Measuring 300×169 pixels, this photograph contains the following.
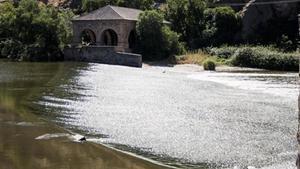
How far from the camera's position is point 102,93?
114ft

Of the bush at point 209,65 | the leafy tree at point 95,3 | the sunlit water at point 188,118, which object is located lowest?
the sunlit water at point 188,118

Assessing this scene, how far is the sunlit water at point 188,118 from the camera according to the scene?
1844 cm

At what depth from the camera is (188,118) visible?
25.5m

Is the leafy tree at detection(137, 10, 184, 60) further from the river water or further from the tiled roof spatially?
the river water

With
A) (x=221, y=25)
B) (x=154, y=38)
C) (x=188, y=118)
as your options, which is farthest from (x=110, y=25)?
(x=188, y=118)

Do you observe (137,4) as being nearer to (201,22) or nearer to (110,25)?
(201,22)

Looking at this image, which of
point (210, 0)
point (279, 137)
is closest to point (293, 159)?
point (279, 137)

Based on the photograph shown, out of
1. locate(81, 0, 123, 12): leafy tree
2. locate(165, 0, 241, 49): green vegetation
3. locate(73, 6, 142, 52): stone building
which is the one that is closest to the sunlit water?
locate(73, 6, 142, 52): stone building

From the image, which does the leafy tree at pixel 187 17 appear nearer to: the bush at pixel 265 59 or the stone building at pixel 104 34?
the stone building at pixel 104 34

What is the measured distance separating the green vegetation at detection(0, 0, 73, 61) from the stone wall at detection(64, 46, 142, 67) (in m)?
2.19

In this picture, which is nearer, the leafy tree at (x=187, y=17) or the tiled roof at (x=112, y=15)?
the tiled roof at (x=112, y=15)

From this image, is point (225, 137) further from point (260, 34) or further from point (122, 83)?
point (260, 34)

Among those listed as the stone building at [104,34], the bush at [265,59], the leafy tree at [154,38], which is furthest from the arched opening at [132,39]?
the bush at [265,59]

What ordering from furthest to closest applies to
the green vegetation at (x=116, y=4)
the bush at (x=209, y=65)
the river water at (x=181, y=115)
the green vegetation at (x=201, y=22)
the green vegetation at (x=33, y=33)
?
the green vegetation at (x=116, y=4) → the green vegetation at (x=201, y=22) → the green vegetation at (x=33, y=33) → the bush at (x=209, y=65) → the river water at (x=181, y=115)
